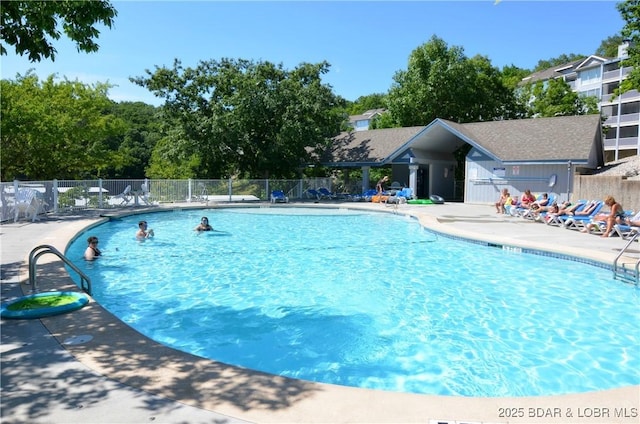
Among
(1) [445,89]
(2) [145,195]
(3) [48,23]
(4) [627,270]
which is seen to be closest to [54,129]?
(2) [145,195]

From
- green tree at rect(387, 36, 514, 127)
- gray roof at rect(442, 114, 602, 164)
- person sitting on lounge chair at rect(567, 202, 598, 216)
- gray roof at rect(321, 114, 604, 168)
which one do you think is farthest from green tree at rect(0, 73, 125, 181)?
green tree at rect(387, 36, 514, 127)

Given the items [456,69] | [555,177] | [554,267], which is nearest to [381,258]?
[554,267]

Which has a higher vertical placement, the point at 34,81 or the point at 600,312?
the point at 34,81

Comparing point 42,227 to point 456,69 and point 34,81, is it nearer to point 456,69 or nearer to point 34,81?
point 34,81

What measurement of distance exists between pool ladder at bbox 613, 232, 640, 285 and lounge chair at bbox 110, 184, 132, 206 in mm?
21822

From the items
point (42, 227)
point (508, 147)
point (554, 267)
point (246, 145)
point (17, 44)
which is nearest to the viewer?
point (17, 44)

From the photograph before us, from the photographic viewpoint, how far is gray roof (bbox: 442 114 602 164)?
2272 centimetres

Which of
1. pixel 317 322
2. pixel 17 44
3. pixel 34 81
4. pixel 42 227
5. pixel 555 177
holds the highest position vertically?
pixel 34 81

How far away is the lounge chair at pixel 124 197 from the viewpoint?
76.8 ft

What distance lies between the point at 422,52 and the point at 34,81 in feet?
94.0

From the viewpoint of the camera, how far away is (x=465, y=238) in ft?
Result: 43.4

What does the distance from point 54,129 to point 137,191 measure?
16.2 ft

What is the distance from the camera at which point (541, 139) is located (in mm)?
24969

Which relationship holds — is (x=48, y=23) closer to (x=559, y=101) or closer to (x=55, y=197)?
(x=55, y=197)
